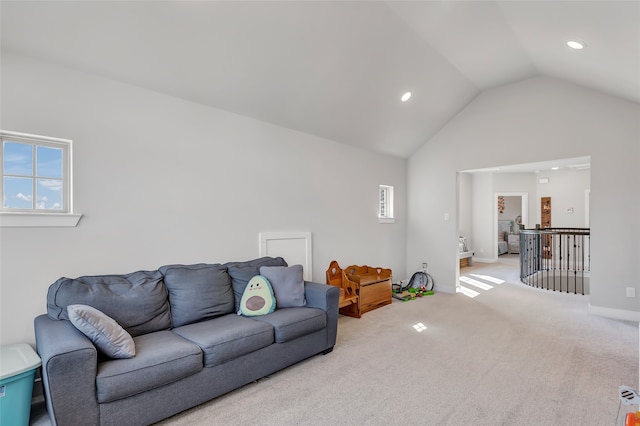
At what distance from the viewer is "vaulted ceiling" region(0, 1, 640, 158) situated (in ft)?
8.05

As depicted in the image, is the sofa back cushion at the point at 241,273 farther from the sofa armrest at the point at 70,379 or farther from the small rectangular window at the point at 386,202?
the small rectangular window at the point at 386,202

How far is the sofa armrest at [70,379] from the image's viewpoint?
69.3 inches

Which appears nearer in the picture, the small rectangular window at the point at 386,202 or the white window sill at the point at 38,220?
the white window sill at the point at 38,220

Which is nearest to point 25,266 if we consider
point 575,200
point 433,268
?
point 433,268

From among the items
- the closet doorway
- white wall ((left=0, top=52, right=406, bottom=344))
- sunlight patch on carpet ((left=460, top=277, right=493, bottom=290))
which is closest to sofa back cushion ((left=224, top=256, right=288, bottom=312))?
white wall ((left=0, top=52, right=406, bottom=344))

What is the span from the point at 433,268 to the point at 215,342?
4.67m

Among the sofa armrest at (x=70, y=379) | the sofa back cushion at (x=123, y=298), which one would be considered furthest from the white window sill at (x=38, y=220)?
the sofa armrest at (x=70, y=379)

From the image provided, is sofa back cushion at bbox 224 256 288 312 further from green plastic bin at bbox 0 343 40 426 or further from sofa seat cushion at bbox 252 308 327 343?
green plastic bin at bbox 0 343 40 426

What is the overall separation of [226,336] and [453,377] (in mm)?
1844

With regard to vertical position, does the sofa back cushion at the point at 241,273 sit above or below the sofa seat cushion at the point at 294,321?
above

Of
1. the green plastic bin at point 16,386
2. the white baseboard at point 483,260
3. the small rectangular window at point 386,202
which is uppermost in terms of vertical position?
the small rectangular window at point 386,202

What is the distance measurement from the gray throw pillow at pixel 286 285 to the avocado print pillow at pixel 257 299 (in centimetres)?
Answer: 9

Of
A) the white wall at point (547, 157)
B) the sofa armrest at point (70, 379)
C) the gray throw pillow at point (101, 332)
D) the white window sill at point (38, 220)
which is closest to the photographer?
the sofa armrest at point (70, 379)

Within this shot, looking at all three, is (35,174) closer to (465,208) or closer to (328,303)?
(328,303)
